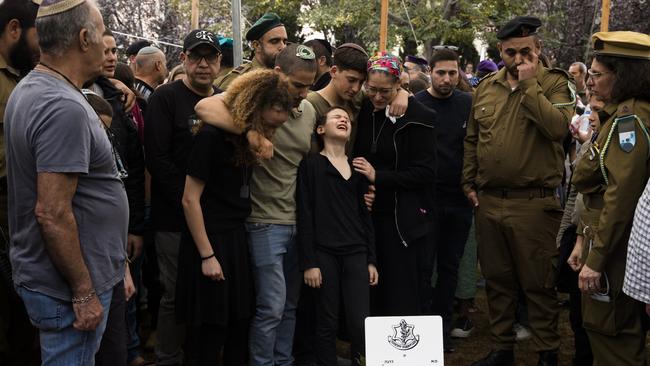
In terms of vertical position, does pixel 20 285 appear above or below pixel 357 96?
below

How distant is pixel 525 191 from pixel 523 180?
0.09 m

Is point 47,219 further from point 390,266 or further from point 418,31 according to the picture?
point 418,31

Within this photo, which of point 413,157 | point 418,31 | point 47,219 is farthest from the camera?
point 418,31

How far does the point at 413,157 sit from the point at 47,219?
2482 millimetres

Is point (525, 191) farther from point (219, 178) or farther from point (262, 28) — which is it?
point (262, 28)

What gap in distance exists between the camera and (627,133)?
3.25 m

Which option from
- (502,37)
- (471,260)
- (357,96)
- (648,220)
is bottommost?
(471,260)

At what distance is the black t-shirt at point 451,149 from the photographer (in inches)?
193

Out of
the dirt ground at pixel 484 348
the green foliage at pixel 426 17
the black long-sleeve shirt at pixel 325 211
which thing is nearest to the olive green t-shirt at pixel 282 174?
the black long-sleeve shirt at pixel 325 211

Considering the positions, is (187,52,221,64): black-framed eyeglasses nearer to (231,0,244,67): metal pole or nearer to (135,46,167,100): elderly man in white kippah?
(231,0,244,67): metal pole

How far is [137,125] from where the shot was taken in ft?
14.0

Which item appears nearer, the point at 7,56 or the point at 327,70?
the point at 7,56

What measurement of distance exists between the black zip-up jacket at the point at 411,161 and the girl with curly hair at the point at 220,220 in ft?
2.80

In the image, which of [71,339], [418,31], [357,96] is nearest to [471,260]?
[357,96]
